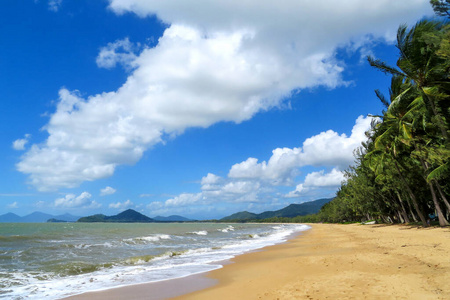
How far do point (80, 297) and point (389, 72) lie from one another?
74.6 feet

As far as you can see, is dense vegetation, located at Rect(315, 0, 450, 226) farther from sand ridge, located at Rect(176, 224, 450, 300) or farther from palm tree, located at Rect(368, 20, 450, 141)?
sand ridge, located at Rect(176, 224, 450, 300)

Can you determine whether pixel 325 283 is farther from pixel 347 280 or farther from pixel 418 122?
pixel 418 122

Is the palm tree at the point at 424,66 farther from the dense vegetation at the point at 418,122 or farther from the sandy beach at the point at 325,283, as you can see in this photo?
the sandy beach at the point at 325,283

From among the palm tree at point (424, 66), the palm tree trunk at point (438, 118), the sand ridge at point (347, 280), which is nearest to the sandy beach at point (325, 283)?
the sand ridge at point (347, 280)

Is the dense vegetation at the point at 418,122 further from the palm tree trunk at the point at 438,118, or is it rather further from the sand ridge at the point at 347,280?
the sand ridge at the point at 347,280

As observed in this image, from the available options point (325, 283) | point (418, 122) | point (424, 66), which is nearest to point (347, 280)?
point (325, 283)

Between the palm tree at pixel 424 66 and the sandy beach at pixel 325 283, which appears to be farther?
the palm tree at pixel 424 66

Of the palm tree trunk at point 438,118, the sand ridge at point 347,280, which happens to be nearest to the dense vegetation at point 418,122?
the palm tree trunk at point 438,118

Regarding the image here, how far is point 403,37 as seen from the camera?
19016 millimetres

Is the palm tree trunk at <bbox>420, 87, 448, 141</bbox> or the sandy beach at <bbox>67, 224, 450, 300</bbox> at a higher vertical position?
the palm tree trunk at <bbox>420, 87, 448, 141</bbox>

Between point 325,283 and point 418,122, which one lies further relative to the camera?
point 418,122

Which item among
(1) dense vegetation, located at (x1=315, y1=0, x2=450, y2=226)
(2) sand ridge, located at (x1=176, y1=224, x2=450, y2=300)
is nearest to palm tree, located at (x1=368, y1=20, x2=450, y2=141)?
(1) dense vegetation, located at (x1=315, y1=0, x2=450, y2=226)

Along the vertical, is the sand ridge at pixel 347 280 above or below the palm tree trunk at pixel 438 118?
below

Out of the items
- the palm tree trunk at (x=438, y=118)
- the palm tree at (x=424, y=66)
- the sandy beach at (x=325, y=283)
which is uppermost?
the palm tree at (x=424, y=66)
